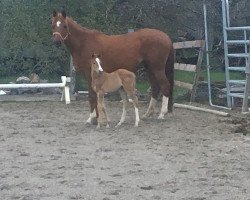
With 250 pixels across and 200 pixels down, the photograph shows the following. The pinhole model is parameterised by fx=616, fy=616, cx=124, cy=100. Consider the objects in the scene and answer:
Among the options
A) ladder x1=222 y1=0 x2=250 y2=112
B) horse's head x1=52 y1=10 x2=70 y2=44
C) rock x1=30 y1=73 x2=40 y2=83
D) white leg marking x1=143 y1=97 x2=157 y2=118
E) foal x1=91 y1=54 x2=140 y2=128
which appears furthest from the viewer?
rock x1=30 y1=73 x2=40 y2=83

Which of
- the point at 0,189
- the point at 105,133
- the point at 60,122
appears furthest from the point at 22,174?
the point at 60,122

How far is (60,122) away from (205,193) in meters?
5.59

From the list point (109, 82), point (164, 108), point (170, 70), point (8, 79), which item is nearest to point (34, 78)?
point (8, 79)

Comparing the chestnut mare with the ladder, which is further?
the ladder

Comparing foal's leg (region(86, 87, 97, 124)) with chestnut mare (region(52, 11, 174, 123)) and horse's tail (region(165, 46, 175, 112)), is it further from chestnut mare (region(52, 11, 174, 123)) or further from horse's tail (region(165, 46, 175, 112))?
horse's tail (region(165, 46, 175, 112))

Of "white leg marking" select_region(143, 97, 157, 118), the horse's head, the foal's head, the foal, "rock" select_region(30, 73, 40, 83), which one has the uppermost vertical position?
the horse's head

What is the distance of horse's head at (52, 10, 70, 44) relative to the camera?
34.6 feet

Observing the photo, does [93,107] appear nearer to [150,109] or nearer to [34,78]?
[150,109]

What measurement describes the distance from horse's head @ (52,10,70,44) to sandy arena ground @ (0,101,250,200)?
146cm

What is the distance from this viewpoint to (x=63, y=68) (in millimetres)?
16219

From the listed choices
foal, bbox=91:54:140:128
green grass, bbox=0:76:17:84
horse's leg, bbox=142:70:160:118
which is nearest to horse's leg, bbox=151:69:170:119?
horse's leg, bbox=142:70:160:118

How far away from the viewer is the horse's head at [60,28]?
10.5 metres

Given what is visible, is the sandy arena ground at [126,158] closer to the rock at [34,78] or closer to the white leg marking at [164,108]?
the white leg marking at [164,108]

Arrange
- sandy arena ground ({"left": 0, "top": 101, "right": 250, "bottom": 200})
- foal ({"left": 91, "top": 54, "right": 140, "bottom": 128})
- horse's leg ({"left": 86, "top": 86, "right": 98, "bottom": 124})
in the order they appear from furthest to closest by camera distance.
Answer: horse's leg ({"left": 86, "top": 86, "right": 98, "bottom": 124}) → foal ({"left": 91, "top": 54, "right": 140, "bottom": 128}) → sandy arena ground ({"left": 0, "top": 101, "right": 250, "bottom": 200})
